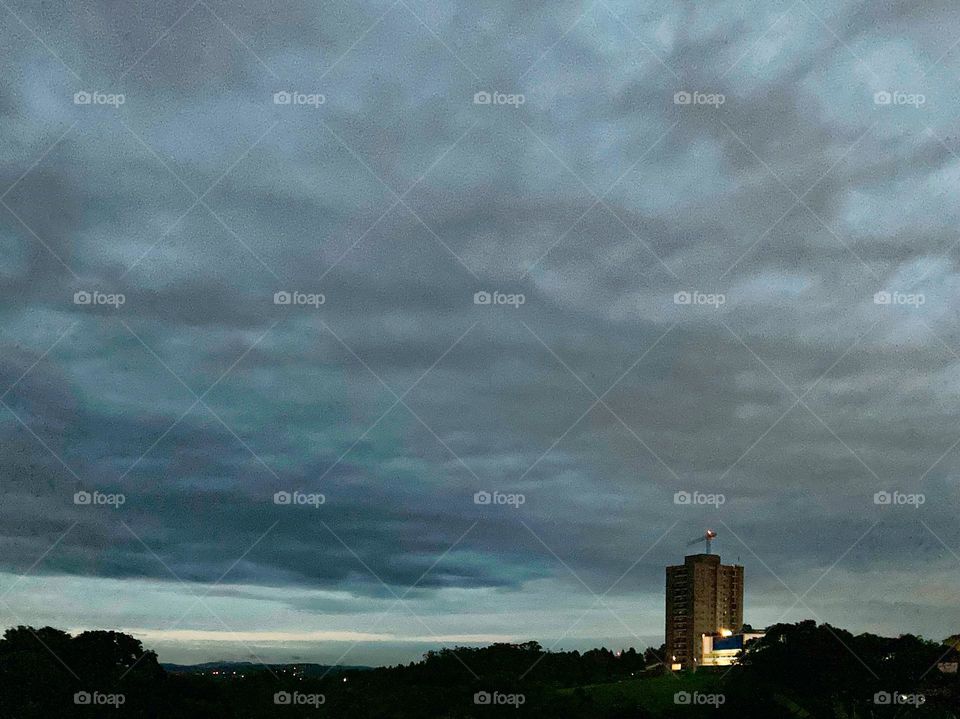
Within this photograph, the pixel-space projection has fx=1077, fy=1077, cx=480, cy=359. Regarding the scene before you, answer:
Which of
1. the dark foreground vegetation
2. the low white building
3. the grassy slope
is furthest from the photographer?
the low white building

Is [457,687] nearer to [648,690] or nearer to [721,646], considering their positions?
[648,690]

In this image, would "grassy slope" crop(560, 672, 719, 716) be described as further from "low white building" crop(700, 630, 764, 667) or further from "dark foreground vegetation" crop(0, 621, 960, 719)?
"low white building" crop(700, 630, 764, 667)

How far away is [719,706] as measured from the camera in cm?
6075

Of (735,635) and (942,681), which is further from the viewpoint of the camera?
(735,635)

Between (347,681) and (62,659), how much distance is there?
844 inches

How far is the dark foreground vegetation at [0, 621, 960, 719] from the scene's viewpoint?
51.6 m

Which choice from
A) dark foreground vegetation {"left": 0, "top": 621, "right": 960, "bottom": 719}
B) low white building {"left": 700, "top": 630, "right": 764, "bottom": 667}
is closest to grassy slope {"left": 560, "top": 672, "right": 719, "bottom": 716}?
dark foreground vegetation {"left": 0, "top": 621, "right": 960, "bottom": 719}

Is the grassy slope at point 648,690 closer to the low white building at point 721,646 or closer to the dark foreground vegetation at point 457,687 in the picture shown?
the dark foreground vegetation at point 457,687

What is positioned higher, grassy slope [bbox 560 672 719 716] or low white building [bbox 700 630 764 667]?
low white building [bbox 700 630 764 667]

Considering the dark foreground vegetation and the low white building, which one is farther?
the low white building

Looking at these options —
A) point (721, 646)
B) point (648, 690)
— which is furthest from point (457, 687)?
point (721, 646)

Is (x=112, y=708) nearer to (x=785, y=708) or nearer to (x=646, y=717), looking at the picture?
(x=646, y=717)

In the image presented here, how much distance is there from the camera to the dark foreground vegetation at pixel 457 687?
2032 inches

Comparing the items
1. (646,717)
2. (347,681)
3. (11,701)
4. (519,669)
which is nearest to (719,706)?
(646,717)
